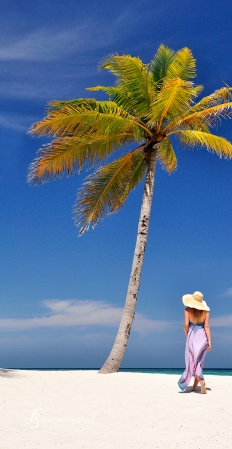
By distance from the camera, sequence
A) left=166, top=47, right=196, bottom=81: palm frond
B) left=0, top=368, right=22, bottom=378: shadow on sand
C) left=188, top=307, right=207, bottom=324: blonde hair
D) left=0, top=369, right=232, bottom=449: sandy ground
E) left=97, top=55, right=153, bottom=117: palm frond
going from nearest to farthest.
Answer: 1. left=0, top=369, right=232, bottom=449: sandy ground
2. left=188, top=307, right=207, bottom=324: blonde hair
3. left=0, top=368, right=22, bottom=378: shadow on sand
4. left=97, top=55, right=153, bottom=117: palm frond
5. left=166, top=47, right=196, bottom=81: palm frond

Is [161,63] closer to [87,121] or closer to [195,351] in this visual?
[87,121]

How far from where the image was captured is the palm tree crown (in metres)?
14.6

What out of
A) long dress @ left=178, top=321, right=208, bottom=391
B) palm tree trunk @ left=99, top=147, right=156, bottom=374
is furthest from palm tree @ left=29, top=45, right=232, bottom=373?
long dress @ left=178, top=321, right=208, bottom=391

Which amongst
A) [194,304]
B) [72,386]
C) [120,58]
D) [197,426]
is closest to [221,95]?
[120,58]

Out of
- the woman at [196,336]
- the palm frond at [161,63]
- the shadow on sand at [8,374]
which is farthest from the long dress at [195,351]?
the palm frond at [161,63]

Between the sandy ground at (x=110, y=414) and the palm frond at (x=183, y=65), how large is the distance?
1020cm

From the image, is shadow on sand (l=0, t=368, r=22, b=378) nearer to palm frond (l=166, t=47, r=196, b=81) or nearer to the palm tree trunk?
the palm tree trunk

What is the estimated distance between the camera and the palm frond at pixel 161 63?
1711 cm

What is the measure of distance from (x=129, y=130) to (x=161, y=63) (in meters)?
3.10

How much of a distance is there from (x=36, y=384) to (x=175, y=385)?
124 inches

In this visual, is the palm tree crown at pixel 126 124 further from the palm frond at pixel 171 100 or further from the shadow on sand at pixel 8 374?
the shadow on sand at pixel 8 374

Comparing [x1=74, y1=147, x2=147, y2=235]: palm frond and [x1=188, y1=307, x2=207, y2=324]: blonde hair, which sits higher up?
[x1=74, y1=147, x2=147, y2=235]: palm frond

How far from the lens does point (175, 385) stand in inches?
448

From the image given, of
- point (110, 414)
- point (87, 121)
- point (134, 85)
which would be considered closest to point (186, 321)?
point (110, 414)
